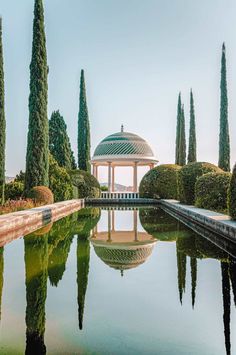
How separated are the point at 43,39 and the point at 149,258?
13787 millimetres

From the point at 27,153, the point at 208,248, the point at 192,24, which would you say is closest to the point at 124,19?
the point at 192,24

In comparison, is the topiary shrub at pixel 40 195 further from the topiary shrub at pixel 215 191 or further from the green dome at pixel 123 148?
the green dome at pixel 123 148

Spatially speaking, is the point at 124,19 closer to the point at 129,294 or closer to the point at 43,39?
the point at 43,39

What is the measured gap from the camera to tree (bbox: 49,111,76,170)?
25.6 meters

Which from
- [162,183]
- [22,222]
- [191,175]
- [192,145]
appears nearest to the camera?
[22,222]

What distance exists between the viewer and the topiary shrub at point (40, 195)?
1571 cm

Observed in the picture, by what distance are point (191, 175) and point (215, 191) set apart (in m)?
3.17

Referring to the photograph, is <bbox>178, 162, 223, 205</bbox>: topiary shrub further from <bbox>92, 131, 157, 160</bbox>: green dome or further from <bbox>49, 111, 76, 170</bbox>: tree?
<bbox>92, 131, 157, 160</bbox>: green dome

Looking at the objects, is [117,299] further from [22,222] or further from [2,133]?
[2,133]

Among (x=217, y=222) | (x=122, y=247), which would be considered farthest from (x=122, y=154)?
(x=122, y=247)

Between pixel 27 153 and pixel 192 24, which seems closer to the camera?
pixel 192 24

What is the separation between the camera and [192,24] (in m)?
13.1

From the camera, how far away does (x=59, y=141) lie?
25.8 m

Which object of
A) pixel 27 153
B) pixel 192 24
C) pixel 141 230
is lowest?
pixel 141 230
